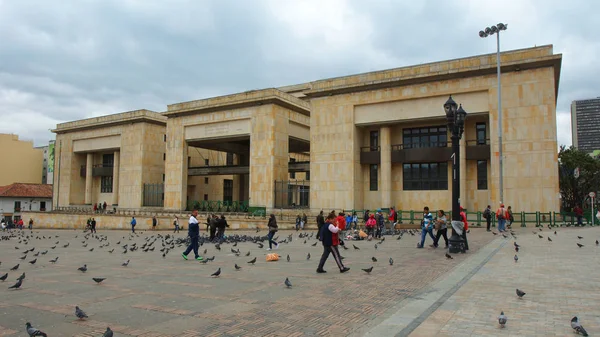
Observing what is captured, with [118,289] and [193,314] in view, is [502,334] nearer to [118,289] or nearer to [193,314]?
[193,314]

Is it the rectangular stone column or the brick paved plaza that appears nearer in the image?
the brick paved plaza

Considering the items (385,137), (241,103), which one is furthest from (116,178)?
(385,137)

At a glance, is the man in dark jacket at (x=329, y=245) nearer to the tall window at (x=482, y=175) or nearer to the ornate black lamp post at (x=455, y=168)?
the ornate black lamp post at (x=455, y=168)

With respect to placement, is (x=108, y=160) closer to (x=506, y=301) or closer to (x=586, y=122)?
(x=506, y=301)

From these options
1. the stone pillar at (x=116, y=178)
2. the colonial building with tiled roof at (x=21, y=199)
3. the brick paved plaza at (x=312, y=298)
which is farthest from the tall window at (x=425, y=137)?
the colonial building with tiled roof at (x=21, y=199)

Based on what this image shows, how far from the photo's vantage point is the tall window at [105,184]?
196 ft

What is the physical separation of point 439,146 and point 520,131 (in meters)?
6.12

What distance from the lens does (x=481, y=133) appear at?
3403 centimetres

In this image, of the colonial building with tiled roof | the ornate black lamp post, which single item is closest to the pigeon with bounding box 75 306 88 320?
the ornate black lamp post

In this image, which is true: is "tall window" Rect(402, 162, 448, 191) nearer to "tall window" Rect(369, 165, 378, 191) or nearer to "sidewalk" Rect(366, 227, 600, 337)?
"tall window" Rect(369, 165, 378, 191)

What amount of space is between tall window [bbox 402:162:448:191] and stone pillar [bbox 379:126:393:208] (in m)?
1.56

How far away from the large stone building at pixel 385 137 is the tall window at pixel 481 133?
3.0 inches

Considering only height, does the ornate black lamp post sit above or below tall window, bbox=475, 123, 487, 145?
below

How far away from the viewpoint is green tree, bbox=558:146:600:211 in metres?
48.5
